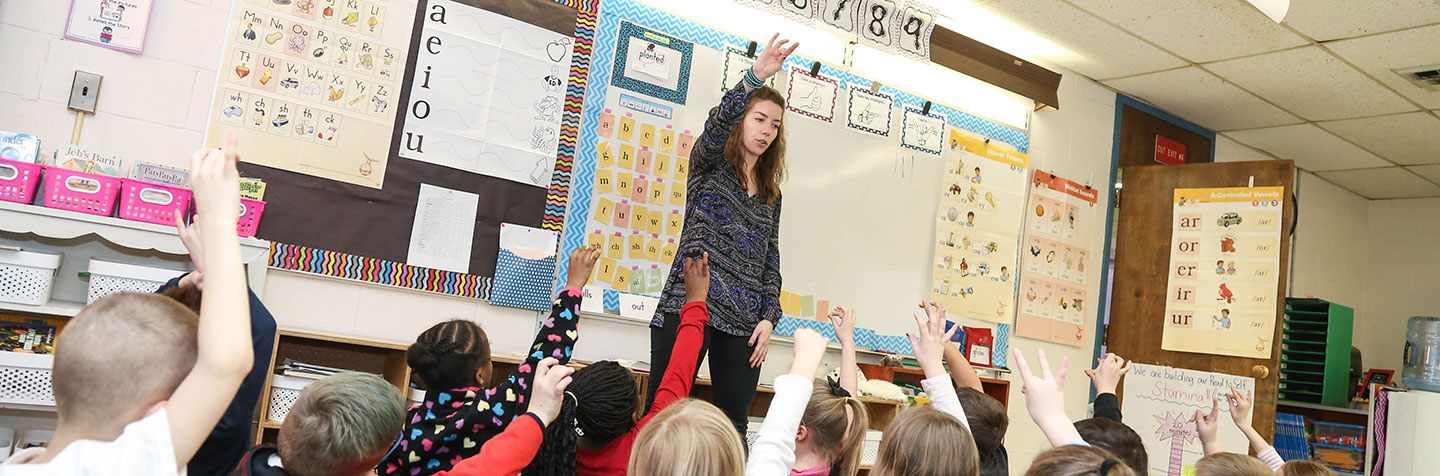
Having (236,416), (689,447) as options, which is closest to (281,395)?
(236,416)

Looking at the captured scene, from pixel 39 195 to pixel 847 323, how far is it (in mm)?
2131

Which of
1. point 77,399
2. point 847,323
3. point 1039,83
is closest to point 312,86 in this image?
point 847,323

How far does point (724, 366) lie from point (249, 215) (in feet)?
4.81

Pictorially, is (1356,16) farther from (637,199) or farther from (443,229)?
(443,229)

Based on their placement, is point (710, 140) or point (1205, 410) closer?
point (710, 140)

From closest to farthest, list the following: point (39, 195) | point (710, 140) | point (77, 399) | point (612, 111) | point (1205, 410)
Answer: point (77, 399), point (39, 195), point (710, 140), point (612, 111), point (1205, 410)

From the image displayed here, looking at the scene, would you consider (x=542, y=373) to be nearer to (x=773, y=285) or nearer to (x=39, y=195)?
(x=773, y=285)

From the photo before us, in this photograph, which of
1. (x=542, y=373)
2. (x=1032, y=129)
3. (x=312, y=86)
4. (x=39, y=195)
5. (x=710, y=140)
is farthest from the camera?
(x=1032, y=129)

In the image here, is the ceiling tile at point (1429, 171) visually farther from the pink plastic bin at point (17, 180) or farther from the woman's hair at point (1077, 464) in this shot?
the pink plastic bin at point (17, 180)

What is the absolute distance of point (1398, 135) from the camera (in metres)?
5.23

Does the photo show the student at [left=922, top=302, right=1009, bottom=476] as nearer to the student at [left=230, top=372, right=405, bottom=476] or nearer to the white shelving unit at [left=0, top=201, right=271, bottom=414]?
the student at [left=230, top=372, right=405, bottom=476]

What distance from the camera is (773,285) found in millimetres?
2787

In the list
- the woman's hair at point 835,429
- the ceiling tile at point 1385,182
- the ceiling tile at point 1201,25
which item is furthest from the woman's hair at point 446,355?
the ceiling tile at point 1385,182

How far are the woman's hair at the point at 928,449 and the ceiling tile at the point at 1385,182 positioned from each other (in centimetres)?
587
